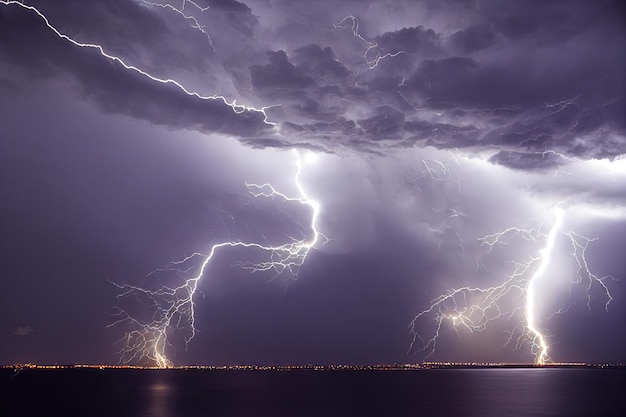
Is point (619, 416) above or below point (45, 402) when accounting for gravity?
above

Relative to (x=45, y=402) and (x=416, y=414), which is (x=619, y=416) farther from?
(x=45, y=402)

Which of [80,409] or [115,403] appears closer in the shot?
[80,409]

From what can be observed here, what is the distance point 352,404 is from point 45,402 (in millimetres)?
15882

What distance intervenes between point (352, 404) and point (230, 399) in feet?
24.9

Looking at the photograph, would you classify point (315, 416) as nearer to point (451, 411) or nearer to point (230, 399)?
point (451, 411)

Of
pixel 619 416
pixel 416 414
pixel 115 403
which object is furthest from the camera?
pixel 115 403

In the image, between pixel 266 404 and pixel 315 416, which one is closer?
pixel 315 416

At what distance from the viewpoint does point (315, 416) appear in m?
23.8

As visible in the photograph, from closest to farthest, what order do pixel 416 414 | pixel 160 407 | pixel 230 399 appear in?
pixel 416 414 → pixel 160 407 → pixel 230 399

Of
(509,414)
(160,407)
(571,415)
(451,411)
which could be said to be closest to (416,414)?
(451,411)

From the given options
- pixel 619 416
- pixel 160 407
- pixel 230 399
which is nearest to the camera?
pixel 619 416

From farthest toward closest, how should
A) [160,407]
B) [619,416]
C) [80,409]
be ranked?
1. [160,407]
2. [80,409]
3. [619,416]

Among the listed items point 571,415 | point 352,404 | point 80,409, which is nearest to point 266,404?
point 352,404

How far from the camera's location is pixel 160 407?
29.1 metres
